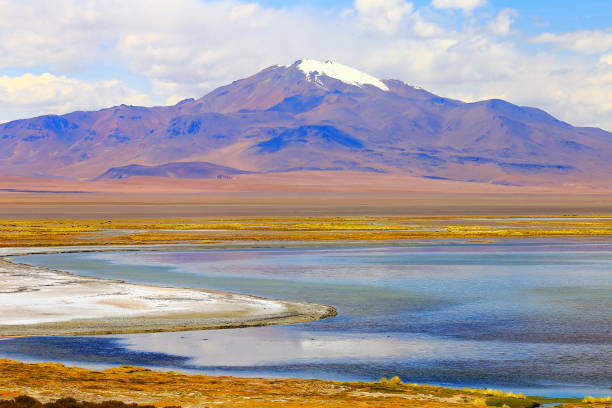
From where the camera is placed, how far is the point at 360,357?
27.4 meters

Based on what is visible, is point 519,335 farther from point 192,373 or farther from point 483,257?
point 483,257

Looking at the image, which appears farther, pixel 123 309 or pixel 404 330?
pixel 123 309

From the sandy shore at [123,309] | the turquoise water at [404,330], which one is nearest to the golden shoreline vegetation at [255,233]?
the turquoise water at [404,330]

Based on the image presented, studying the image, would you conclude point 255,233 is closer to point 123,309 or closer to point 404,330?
point 123,309

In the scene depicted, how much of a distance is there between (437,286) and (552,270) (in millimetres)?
11445

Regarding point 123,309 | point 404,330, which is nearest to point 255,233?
point 123,309

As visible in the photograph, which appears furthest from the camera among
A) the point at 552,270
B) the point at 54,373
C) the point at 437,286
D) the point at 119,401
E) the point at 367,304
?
the point at 552,270

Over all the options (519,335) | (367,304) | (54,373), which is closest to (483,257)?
(367,304)

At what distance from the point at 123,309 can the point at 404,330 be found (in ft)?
39.6

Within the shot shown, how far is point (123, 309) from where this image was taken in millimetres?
36562

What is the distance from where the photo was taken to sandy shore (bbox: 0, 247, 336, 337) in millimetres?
32531

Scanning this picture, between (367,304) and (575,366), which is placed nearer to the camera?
(575,366)

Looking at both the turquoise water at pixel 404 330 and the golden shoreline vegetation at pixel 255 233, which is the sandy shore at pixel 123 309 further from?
the golden shoreline vegetation at pixel 255 233

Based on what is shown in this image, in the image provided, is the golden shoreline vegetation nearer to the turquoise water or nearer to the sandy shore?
the turquoise water
